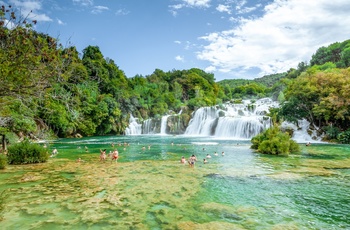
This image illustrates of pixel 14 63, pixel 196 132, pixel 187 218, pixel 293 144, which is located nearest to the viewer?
pixel 14 63

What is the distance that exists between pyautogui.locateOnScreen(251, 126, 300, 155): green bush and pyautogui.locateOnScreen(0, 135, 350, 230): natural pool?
6584 mm

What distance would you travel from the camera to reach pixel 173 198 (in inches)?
336

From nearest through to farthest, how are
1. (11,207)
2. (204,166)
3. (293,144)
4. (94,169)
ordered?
(11,207), (94,169), (204,166), (293,144)

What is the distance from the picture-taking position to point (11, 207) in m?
7.44

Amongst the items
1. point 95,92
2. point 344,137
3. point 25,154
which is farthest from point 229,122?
point 25,154

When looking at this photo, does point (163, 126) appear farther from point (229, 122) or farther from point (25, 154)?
point (25, 154)

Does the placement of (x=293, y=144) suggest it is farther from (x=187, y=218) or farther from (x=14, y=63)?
(x=14, y=63)

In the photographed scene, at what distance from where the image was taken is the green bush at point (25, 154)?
14.8m

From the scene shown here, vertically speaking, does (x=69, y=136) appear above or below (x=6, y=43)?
below

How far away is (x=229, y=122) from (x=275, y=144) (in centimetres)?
2105

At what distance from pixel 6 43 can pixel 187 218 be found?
6239 millimetres

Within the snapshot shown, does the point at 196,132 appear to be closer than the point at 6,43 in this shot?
No

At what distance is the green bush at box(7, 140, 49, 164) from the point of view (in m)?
14.8

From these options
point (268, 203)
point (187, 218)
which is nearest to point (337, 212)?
point (268, 203)
